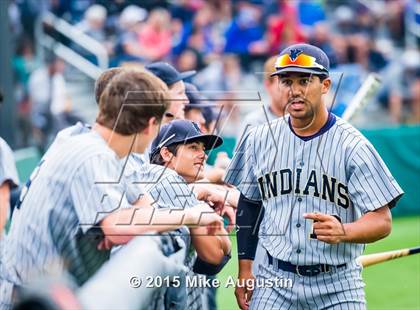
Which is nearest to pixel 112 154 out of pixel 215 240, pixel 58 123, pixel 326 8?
pixel 215 240

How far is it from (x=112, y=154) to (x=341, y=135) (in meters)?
1.58

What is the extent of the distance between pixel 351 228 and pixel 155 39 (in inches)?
478

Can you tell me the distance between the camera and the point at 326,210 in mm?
5922

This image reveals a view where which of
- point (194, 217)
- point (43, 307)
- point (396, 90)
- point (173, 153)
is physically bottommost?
point (43, 307)

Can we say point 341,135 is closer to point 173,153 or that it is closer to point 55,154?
point 173,153

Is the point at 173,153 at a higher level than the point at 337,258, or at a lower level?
higher

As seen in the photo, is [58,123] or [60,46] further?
[60,46]

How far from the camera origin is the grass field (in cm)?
991

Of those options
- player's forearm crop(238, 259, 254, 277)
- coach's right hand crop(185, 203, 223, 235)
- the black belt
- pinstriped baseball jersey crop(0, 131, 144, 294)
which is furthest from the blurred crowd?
pinstriped baseball jersey crop(0, 131, 144, 294)

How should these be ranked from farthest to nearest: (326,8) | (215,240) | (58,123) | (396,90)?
1. (326,8)
2. (396,90)
3. (58,123)
4. (215,240)

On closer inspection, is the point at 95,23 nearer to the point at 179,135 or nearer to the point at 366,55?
the point at 366,55

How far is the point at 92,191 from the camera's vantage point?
190 inches

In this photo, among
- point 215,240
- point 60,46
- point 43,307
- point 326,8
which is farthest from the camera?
point 326,8

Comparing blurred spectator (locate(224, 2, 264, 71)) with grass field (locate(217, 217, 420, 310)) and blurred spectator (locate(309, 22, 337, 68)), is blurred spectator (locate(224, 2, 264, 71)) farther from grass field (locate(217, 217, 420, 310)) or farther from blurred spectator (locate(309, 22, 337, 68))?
grass field (locate(217, 217, 420, 310))
